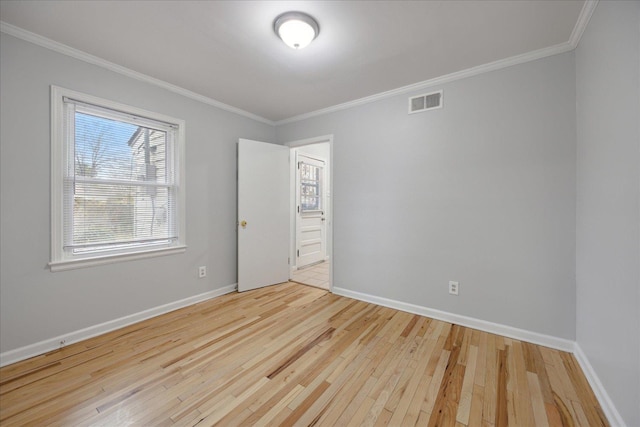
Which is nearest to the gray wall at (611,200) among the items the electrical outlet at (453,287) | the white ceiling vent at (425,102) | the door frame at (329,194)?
the electrical outlet at (453,287)

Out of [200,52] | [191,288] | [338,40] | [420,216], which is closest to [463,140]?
[420,216]

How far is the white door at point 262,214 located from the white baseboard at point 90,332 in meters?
0.67

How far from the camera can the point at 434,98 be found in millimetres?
2723

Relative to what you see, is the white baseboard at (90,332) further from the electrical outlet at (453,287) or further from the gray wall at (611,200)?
the gray wall at (611,200)

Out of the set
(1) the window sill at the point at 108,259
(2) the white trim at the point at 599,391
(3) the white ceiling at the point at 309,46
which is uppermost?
(3) the white ceiling at the point at 309,46

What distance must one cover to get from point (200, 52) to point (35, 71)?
4.22ft

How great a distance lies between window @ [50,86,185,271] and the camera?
2.18 metres

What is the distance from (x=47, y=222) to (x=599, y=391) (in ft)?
13.7

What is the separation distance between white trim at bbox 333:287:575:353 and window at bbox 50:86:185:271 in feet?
7.98

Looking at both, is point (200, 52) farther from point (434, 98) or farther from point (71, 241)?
point (434, 98)

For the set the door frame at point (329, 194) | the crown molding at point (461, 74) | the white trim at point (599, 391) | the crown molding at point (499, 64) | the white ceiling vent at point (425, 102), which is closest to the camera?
the white trim at point (599, 391)

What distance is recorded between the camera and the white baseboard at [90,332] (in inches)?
76.4

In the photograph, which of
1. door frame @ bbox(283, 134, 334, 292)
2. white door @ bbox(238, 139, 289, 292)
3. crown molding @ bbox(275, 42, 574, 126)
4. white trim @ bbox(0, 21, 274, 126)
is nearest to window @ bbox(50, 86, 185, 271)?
white trim @ bbox(0, 21, 274, 126)

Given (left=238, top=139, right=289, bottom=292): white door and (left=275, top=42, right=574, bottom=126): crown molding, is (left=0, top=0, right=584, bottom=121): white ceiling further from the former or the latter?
(left=238, top=139, right=289, bottom=292): white door
